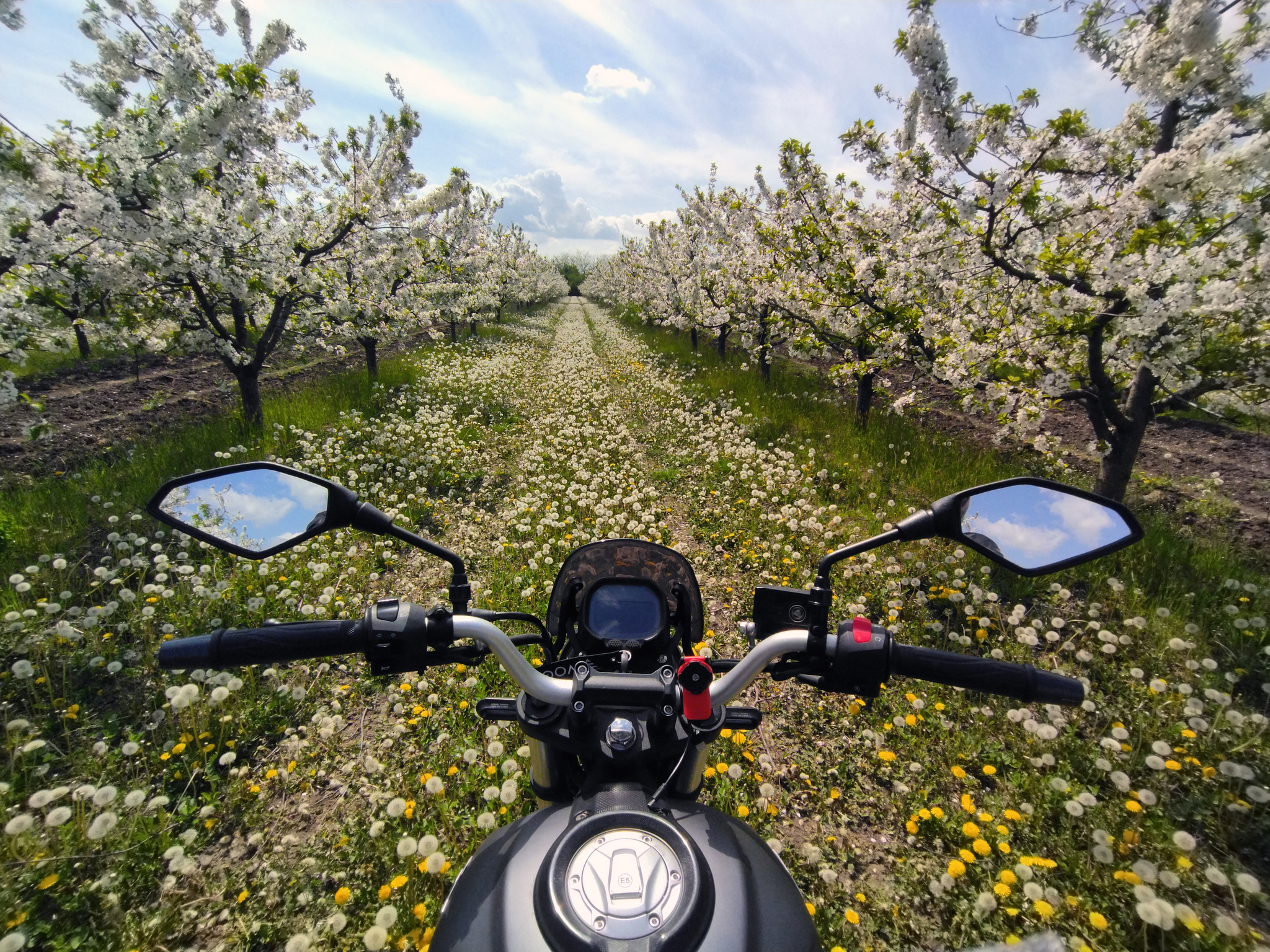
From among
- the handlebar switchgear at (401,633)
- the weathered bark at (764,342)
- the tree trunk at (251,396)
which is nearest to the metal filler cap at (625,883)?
the handlebar switchgear at (401,633)

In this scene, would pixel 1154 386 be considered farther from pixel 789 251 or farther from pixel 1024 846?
pixel 789 251

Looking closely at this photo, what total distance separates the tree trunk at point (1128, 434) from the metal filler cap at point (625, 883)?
710 centimetres

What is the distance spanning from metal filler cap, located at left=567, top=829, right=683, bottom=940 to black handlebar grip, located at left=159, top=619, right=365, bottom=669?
87cm

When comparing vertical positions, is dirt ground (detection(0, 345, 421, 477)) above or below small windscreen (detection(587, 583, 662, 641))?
below

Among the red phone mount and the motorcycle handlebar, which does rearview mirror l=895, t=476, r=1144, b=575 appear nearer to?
the motorcycle handlebar

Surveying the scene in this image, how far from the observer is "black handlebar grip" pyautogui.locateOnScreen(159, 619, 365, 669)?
1.49 meters

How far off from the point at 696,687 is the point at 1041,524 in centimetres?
148

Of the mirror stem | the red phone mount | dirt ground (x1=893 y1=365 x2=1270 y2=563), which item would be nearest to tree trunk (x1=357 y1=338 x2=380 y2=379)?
dirt ground (x1=893 y1=365 x2=1270 y2=563)

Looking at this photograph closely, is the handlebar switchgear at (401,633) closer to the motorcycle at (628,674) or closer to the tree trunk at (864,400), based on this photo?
the motorcycle at (628,674)

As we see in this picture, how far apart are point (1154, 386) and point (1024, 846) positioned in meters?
5.39

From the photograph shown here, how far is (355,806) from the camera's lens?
3229 mm

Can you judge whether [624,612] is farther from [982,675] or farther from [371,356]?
[371,356]

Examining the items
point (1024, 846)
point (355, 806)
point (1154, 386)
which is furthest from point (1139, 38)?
point (355, 806)

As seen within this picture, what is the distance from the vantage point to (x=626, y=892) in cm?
106
